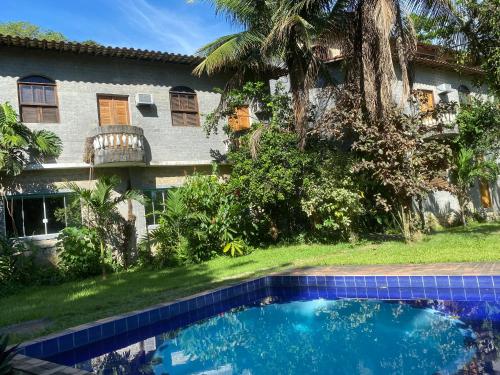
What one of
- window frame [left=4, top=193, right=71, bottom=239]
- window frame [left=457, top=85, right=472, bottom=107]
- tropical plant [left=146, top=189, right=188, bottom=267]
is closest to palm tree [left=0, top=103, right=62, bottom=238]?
window frame [left=4, top=193, right=71, bottom=239]

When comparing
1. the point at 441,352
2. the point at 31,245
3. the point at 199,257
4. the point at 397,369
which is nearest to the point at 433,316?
the point at 441,352

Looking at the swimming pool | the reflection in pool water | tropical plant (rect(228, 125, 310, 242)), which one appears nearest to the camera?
the reflection in pool water

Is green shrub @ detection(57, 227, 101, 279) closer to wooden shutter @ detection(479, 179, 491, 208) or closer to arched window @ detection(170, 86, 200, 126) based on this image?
arched window @ detection(170, 86, 200, 126)

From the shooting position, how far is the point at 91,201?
12.1 m

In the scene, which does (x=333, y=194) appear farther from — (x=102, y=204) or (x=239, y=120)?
(x=102, y=204)

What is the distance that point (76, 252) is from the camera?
12234 mm

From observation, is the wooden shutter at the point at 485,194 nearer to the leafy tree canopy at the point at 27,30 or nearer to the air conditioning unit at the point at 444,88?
the air conditioning unit at the point at 444,88

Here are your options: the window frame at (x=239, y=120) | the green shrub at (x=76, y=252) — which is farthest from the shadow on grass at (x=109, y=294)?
the window frame at (x=239, y=120)

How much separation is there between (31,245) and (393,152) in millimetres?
9293

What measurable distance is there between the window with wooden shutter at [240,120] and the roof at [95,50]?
2209 mm

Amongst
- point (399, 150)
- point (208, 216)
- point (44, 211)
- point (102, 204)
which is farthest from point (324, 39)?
point (44, 211)

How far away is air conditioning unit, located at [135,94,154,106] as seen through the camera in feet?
47.2

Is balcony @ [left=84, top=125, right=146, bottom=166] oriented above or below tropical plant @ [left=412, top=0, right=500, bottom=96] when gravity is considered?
below

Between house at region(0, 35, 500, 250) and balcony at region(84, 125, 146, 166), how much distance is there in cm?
3
